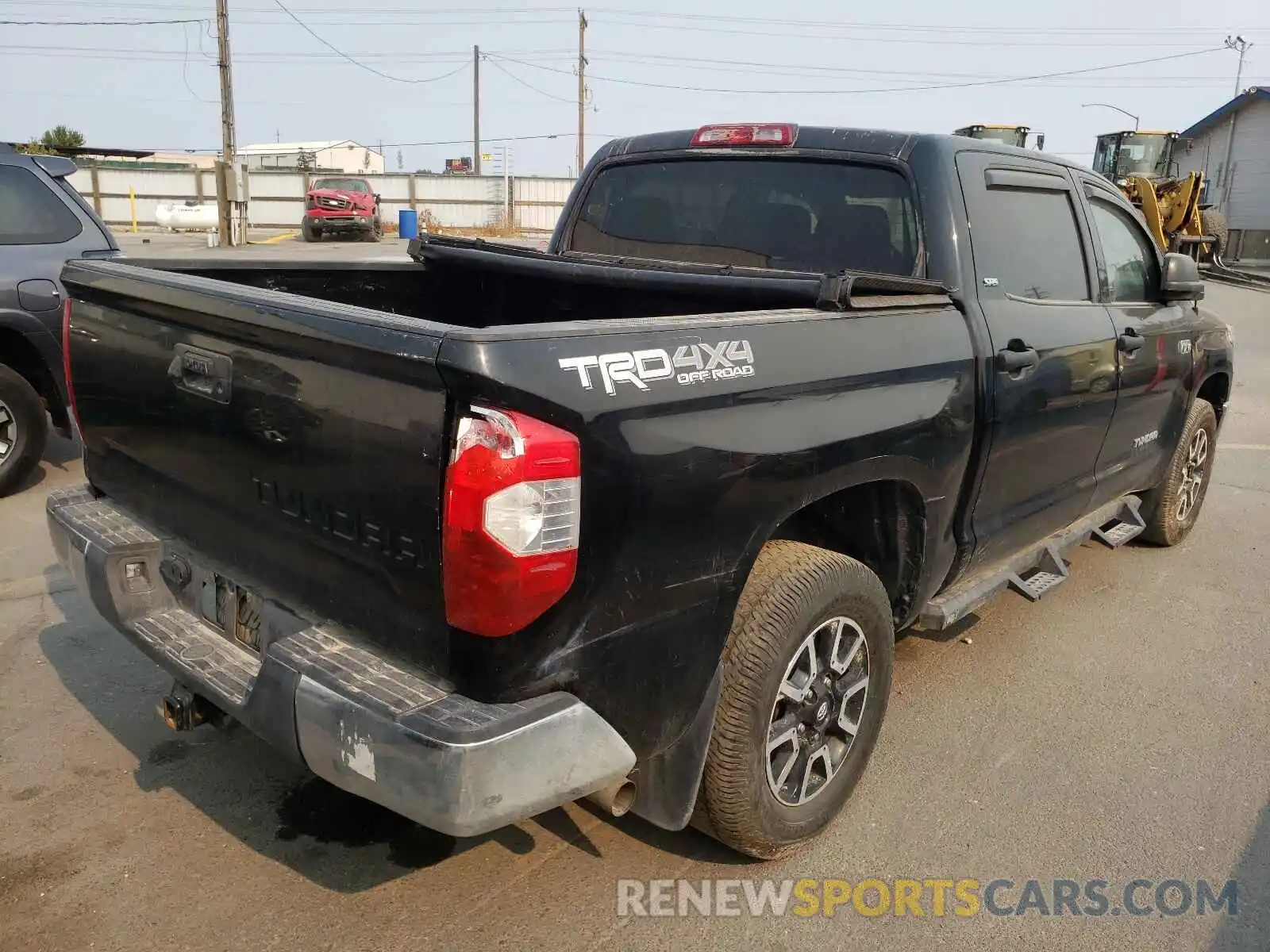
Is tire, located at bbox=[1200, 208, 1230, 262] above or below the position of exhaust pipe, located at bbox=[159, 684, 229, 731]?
above

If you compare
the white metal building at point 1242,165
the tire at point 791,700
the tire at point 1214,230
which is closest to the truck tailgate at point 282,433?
the tire at point 791,700

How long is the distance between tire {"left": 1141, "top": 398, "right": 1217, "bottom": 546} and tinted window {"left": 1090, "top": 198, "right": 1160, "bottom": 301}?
98 cm

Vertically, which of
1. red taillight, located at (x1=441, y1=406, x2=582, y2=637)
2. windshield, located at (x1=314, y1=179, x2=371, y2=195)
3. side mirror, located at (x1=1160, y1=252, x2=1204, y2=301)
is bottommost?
red taillight, located at (x1=441, y1=406, x2=582, y2=637)

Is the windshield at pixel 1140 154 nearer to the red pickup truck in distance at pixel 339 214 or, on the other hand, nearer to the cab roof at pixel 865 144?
the red pickup truck in distance at pixel 339 214

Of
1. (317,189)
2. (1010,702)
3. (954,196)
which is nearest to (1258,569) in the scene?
(1010,702)

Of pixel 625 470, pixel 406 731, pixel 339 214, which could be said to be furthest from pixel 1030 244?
pixel 339 214

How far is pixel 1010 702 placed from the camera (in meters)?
3.98

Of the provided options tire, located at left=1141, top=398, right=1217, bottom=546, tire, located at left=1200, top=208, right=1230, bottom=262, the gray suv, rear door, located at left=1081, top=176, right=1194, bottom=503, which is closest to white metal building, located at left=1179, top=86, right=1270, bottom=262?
tire, located at left=1200, top=208, right=1230, bottom=262

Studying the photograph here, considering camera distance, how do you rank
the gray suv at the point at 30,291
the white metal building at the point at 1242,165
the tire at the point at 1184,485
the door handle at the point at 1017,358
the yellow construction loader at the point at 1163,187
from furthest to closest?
the white metal building at the point at 1242,165 → the yellow construction loader at the point at 1163,187 → the gray suv at the point at 30,291 → the tire at the point at 1184,485 → the door handle at the point at 1017,358

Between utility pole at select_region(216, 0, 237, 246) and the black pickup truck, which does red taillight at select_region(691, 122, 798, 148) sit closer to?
the black pickup truck

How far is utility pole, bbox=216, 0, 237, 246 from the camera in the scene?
87.7 feet

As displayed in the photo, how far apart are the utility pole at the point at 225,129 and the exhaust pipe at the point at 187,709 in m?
26.4

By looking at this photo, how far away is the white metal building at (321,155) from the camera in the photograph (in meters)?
64.9

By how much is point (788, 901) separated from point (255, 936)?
137 centimetres
